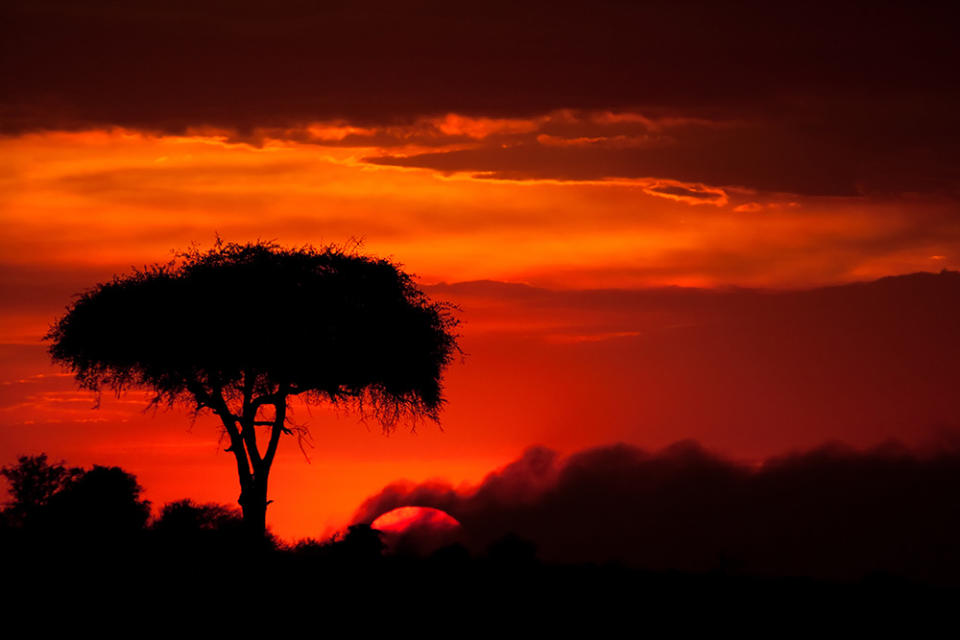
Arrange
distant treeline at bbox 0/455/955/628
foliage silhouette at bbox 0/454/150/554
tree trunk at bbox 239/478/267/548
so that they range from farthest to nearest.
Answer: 1. tree trunk at bbox 239/478/267/548
2. foliage silhouette at bbox 0/454/150/554
3. distant treeline at bbox 0/455/955/628

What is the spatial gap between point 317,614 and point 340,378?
2305cm

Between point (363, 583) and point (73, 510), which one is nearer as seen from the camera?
point (363, 583)

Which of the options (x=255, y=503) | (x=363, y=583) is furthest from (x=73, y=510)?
(x=363, y=583)

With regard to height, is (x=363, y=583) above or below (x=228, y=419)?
below

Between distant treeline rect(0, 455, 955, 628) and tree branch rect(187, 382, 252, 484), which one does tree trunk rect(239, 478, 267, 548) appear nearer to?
tree branch rect(187, 382, 252, 484)

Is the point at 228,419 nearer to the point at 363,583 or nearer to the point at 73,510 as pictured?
the point at 73,510

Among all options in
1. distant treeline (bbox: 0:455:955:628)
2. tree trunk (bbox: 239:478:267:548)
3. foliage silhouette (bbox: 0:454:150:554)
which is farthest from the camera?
Answer: tree trunk (bbox: 239:478:267:548)

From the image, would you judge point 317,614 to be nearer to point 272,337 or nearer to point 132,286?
point 272,337

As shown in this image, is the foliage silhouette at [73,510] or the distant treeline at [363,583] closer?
the distant treeline at [363,583]

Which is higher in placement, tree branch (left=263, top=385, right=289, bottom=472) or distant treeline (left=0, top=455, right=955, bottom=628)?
tree branch (left=263, top=385, right=289, bottom=472)

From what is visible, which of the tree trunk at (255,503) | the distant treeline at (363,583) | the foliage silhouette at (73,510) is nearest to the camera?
the distant treeline at (363,583)

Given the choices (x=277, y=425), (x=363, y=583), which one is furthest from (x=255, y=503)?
(x=363, y=583)

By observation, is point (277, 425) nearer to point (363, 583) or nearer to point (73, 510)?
point (73, 510)

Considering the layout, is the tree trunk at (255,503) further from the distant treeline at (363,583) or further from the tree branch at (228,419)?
the distant treeline at (363,583)
